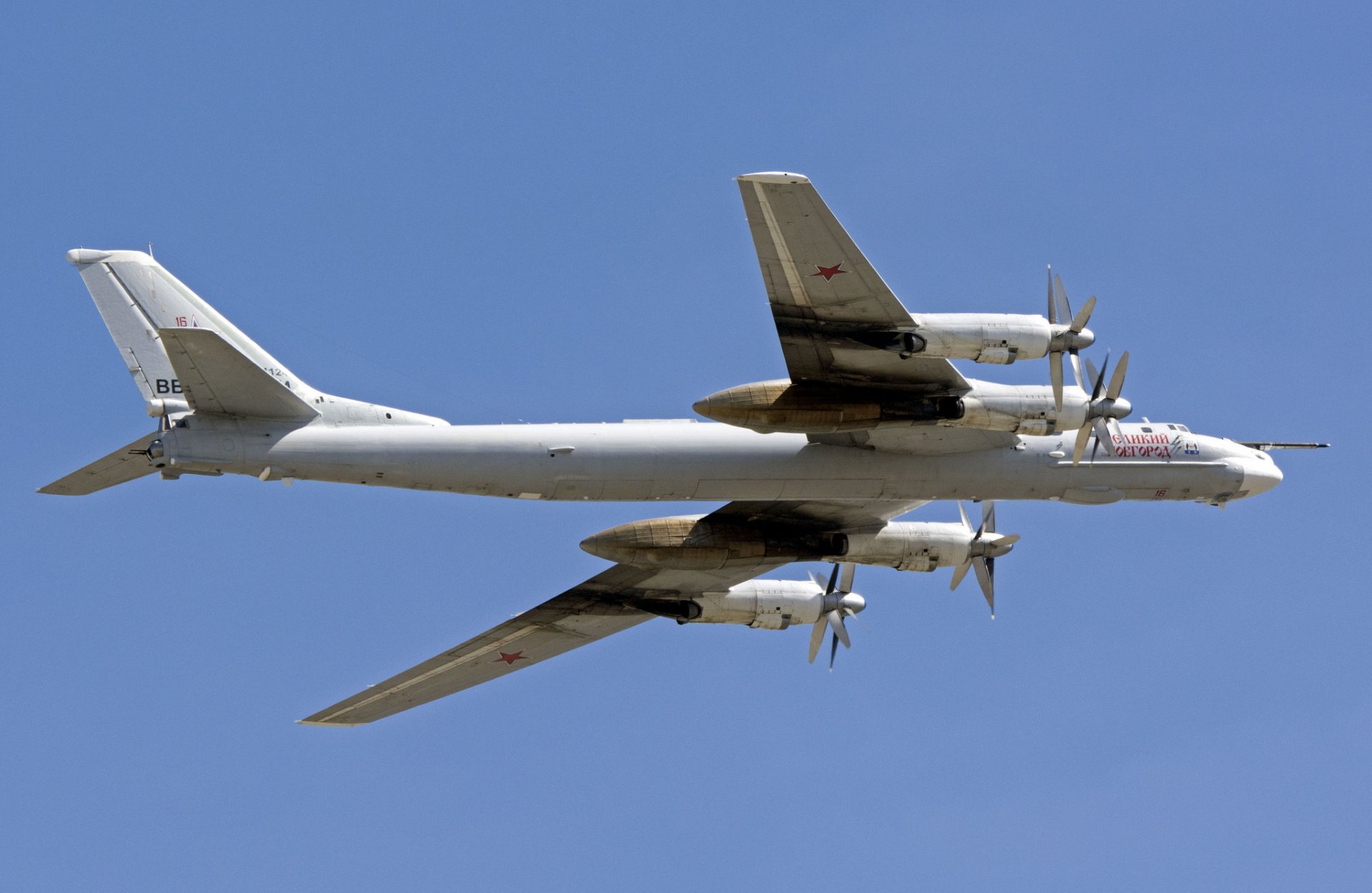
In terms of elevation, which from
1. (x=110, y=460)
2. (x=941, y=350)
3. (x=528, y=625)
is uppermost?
(x=941, y=350)

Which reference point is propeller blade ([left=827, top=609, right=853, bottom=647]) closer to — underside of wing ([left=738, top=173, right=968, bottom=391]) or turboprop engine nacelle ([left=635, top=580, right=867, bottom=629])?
turboprop engine nacelle ([left=635, top=580, right=867, bottom=629])

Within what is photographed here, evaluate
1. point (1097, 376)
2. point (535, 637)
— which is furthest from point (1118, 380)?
point (535, 637)

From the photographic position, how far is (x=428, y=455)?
116 ft

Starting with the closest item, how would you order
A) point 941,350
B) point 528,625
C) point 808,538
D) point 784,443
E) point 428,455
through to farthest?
1. point 941,350
2. point 428,455
3. point 784,443
4. point 808,538
5. point 528,625

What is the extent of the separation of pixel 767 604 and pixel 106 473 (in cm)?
1612

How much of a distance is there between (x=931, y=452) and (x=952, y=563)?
5.12 m

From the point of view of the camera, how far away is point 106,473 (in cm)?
3500

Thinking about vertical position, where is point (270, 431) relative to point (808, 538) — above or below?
above

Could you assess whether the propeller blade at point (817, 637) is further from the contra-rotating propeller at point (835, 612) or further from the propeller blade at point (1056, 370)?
the propeller blade at point (1056, 370)

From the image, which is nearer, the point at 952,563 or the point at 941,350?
the point at 941,350

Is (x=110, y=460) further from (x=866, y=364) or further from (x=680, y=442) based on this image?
(x=866, y=364)

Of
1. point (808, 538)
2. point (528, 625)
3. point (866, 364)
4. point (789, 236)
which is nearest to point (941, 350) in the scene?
point (866, 364)

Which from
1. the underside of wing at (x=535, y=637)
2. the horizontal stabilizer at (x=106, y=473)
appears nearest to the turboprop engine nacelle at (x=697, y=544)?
the underside of wing at (x=535, y=637)

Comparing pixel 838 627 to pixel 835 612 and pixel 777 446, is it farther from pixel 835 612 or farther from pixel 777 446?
pixel 777 446
